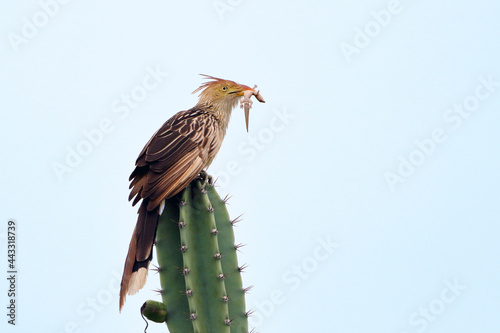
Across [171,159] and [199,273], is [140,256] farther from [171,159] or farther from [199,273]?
[171,159]

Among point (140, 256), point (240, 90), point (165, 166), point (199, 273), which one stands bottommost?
point (199, 273)

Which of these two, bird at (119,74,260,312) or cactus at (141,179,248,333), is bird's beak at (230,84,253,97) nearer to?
bird at (119,74,260,312)

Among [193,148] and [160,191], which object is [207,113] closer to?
[193,148]

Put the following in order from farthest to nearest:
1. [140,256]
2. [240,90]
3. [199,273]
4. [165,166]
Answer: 1. [240,90]
2. [165,166]
3. [140,256]
4. [199,273]

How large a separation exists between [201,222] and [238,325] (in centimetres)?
78

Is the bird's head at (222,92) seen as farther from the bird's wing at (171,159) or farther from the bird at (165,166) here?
the bird's wing at (171,159)

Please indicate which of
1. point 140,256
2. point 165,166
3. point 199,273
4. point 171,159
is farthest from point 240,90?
point 199,273

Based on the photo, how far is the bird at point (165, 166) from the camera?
4.84 metres

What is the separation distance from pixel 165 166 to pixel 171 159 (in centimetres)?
12


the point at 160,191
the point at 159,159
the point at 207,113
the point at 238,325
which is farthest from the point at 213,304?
the point at 207,113

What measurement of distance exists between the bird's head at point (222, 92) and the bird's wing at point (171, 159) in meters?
0.54

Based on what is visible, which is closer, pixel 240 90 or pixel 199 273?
pixel 199 273

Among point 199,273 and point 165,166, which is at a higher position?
point 165,166

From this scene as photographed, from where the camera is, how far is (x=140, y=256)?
484cm
